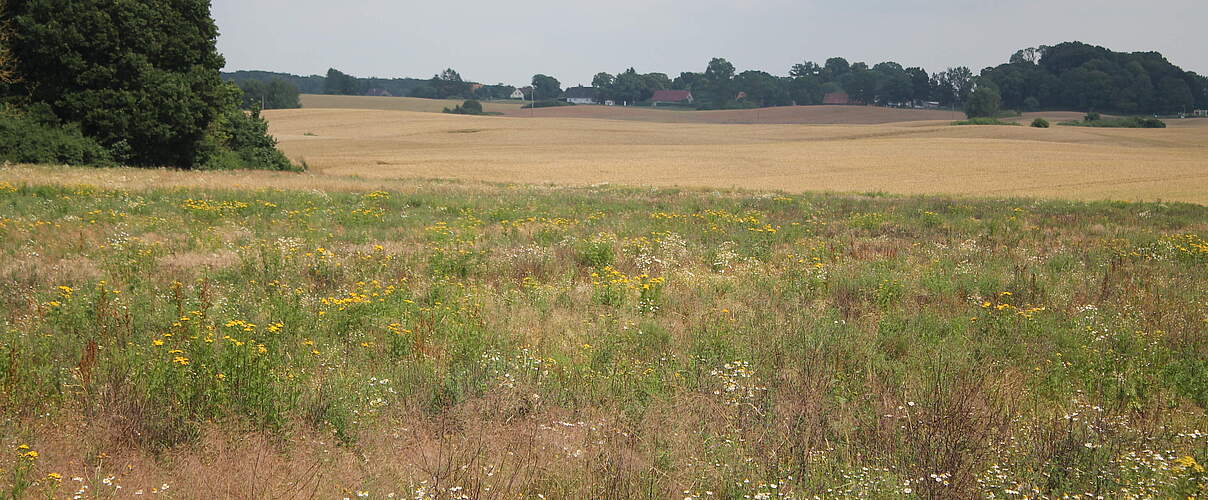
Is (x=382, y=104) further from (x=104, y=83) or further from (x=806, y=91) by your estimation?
(x=104, y=83)

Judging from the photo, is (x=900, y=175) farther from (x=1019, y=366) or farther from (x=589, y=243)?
(x=1019, y=366)

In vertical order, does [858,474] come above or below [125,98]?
below

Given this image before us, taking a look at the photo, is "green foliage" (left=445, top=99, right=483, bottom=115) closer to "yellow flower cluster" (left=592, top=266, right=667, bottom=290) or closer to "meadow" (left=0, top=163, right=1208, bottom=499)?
"meadow" (left=0, top=163, right=1208, bottom=499)

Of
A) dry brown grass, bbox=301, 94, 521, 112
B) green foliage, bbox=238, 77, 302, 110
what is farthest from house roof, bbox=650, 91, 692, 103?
green foliage, bbox=238, 77, 302, 110

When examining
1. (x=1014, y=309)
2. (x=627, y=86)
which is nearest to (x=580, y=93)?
(x=627, y=86)

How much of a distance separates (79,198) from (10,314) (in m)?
12.0

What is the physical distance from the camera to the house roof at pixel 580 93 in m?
186

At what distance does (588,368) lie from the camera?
6.38 meters

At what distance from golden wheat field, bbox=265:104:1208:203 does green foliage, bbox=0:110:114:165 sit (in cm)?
1078

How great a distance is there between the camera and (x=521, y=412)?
539cm

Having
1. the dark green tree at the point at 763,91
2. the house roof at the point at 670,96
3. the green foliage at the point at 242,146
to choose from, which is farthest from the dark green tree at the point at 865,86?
the green foliage at the point at 242,146

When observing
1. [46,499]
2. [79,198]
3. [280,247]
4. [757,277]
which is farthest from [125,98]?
[46,499]

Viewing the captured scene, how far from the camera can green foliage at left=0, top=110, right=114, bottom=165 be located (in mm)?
29312

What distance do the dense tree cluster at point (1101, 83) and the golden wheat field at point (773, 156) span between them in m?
25.8
